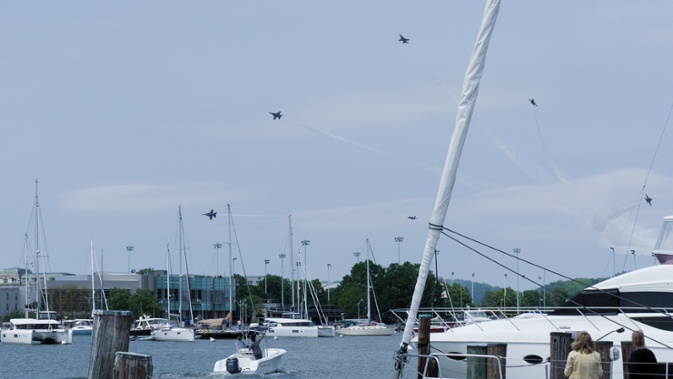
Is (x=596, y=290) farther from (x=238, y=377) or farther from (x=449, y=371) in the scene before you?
(x=238, y=377)

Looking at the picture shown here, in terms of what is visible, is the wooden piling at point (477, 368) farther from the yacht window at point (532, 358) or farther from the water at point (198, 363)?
the water at point (198, 363)

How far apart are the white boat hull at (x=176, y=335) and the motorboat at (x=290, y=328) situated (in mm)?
11394

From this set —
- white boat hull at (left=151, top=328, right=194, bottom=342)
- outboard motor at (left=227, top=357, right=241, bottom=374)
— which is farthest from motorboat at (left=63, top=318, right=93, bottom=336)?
outboard motor at (left=227, top=357, right=241, bottom=374)

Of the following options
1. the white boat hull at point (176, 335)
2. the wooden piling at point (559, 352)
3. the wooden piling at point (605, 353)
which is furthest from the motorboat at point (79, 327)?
the wooden piling at point (605, 353)

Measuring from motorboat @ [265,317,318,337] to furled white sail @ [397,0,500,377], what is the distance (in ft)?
412

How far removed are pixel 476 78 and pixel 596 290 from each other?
29.1 feet

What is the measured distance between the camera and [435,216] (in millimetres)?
24906

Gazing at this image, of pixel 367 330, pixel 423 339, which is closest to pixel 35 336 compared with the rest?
pixel 367 330

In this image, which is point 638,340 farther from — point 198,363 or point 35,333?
point 35,333

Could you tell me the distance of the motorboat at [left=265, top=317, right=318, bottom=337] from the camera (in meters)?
152

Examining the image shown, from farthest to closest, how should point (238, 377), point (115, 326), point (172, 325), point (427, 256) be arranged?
1. point (172, 325)
2. point (238, 377)
3. point (427, 256)
4. point (115, 326)

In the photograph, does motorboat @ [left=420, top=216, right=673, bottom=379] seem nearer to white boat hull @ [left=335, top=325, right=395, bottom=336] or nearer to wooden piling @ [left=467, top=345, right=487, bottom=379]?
wooden piling @ [left=467, top=345, right=487, bottom=379]

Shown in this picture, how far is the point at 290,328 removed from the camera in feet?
500

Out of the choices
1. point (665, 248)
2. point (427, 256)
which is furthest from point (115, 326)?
point (665, 248)
